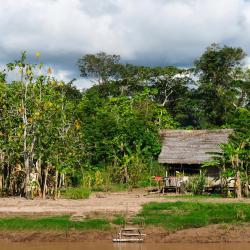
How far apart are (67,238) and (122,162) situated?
12.5 meters

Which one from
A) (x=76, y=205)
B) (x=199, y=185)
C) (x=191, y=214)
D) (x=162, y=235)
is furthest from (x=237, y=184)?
(x=76, y=205)

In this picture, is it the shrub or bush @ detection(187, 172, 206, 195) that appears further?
bush @ detection(187, 172, 206, 195)

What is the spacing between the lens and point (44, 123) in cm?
2358

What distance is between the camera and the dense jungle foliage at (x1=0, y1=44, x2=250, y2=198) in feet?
77.2

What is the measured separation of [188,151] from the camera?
89.7ft

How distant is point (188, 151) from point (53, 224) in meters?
10.9

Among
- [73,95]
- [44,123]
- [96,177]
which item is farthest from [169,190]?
[73,95]

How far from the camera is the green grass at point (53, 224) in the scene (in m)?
17.9

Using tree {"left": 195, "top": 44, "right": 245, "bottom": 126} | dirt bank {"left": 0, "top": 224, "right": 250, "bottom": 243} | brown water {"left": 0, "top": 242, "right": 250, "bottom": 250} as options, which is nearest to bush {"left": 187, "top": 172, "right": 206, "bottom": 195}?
dirt bank {"left": 0, "top": 224, "right": 250, "bottom": 243}

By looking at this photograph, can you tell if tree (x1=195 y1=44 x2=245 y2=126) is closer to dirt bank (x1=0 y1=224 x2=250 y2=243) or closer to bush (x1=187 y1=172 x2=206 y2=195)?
bush (x1=187 y1=172 x2=206 y2=195)

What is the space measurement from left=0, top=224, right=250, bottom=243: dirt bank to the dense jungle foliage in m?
4.98

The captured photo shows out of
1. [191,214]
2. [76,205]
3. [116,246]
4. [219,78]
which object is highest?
[219,78]

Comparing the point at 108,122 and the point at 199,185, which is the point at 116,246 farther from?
the point at 108,122

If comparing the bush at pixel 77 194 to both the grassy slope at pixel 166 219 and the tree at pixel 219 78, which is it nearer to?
the grassy slope at pixel 166 219
